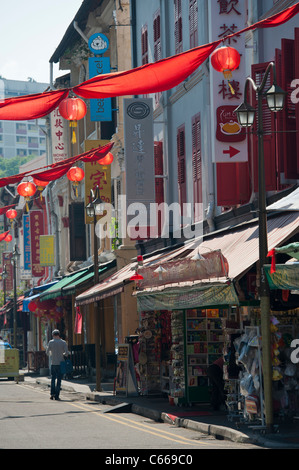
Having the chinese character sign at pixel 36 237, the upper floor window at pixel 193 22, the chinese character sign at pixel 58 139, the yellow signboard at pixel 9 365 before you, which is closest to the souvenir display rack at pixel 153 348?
the upper floor window at pixel 193 22

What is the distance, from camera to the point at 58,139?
45.2m

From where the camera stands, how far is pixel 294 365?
53.6 ft

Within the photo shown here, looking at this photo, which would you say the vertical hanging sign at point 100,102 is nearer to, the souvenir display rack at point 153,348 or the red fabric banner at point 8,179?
the souvenir display rack at point 153,348

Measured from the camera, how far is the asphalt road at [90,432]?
1374cm

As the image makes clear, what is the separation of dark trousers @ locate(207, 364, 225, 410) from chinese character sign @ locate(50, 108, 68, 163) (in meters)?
26.7

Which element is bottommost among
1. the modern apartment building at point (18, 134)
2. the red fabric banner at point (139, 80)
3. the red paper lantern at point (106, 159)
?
the red fabric banner at point (139, 80)

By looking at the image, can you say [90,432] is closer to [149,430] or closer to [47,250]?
[149,430]

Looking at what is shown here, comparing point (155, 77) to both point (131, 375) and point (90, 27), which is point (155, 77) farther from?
point (90, 27)

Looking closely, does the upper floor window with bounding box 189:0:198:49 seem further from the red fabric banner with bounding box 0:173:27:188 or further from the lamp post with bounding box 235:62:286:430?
the lamp post with bounding box 235:62:286:430

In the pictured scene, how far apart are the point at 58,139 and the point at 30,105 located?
1201 inches

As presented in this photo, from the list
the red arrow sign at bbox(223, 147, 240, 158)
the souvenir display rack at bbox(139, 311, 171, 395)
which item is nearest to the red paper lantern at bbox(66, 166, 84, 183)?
the souvenir display rack at bbox(139, 311, 171, 395)

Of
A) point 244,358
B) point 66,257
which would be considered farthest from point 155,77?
point 66,257

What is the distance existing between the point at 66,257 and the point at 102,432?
31972 millimetres

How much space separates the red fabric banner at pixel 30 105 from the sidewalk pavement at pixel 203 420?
19.1ft
